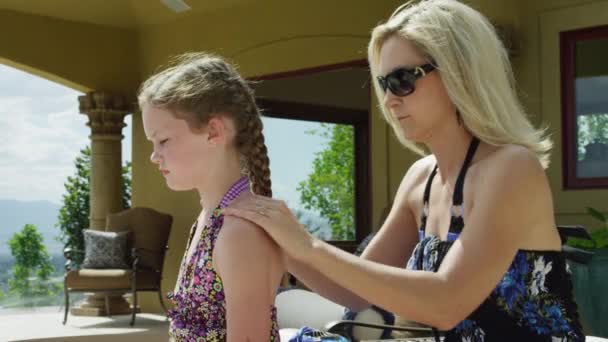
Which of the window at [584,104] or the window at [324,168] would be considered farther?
the window at [324,168]

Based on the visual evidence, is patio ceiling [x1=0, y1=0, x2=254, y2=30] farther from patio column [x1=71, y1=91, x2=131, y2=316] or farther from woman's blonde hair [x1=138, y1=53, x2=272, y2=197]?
woman's blonde hair [x1=138, y1=53, x2=272, y2=197]

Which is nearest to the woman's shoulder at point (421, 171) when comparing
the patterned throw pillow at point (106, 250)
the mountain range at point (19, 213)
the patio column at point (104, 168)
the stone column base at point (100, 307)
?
the patterned throw pillow at point (106, 250)

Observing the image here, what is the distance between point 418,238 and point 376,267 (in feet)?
1.93

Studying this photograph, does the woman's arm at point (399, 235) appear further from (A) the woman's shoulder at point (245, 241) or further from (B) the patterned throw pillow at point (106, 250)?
(B) the patterned throw pillow at point (106, 250)

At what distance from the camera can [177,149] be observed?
152 centimetres

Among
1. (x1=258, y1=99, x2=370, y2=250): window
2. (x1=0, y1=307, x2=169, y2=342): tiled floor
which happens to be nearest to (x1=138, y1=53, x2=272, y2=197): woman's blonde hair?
(x1=0, y1=307, x2=169, y2=342): tiled floor

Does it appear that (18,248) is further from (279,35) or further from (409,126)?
(409,126)

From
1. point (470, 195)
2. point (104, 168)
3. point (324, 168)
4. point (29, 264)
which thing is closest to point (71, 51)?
point (104, 168)

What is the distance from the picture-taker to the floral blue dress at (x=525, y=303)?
1694mm

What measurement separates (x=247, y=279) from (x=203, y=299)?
0.13 meters

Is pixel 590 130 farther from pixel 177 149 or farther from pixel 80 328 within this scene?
pixel 80 328

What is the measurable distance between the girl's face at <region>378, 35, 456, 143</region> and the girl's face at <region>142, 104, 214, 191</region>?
→ 1.29 ft

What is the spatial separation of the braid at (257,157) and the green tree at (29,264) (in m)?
21.1

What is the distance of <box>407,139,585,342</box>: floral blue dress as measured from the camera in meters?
1.69
